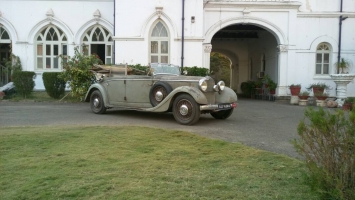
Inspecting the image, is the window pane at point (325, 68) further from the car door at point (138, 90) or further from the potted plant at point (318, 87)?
the car door at point (138, 90)

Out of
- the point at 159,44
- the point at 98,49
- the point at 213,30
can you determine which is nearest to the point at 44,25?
the point at 98,49

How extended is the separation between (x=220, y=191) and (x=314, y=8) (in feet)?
55.3

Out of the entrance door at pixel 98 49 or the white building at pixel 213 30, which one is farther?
the entrance door at pixel 98 49

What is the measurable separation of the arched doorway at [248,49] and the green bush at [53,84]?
9392 millimetres

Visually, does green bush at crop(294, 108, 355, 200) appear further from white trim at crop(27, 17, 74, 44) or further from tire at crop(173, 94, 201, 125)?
white trim at crop(27, 17, 74, 44)

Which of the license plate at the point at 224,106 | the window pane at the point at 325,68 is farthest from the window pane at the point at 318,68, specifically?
the license plate at the point at 224,106

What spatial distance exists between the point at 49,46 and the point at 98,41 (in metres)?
2.54

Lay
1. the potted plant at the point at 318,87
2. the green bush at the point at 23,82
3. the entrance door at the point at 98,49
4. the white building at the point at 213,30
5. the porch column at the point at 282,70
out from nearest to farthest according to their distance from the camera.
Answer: the green bush at the point at 23,82
the potted plant at the point at 318,87
the white building at the point at 213,30
the porch column at the point at 282,70
the entrance door at the point at 98,49

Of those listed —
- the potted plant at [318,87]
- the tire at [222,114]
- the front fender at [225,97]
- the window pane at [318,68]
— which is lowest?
the tire at [222,114]

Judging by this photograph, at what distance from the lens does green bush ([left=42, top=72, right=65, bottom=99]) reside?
14930 millimetres

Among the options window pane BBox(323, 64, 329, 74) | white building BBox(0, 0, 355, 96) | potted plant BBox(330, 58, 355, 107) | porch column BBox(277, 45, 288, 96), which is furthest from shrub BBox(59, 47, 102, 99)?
window pane BBox(323, 64, 329, 74)

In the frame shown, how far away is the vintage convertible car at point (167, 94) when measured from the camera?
849cm

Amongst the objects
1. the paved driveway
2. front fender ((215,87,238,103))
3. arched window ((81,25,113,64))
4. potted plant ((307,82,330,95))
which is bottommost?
the paved driveway

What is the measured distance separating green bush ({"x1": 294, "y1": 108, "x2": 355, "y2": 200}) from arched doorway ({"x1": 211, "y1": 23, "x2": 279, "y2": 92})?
51.6ft
